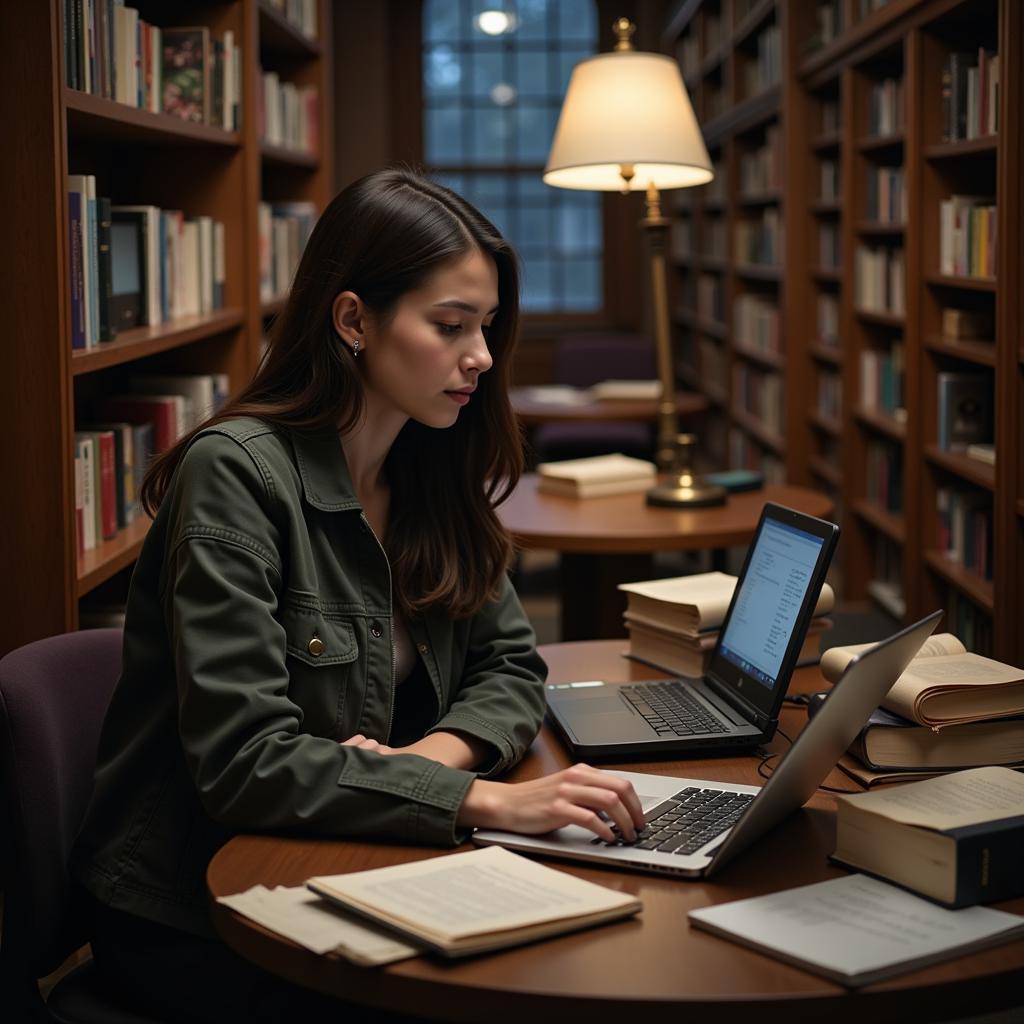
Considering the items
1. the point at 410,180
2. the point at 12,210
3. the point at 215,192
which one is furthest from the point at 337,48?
the point at 410,180

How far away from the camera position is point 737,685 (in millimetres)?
1765

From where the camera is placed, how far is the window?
8477 mm

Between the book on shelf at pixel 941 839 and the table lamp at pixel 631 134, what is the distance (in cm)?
197

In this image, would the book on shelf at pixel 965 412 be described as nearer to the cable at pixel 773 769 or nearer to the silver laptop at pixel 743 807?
the cable at pixel 773 769

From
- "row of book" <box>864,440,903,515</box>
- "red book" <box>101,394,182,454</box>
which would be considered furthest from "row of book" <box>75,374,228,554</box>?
"row of book" <box>864,440,903,515</box>

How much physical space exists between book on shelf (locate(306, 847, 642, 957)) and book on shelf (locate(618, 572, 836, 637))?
0.73 metres

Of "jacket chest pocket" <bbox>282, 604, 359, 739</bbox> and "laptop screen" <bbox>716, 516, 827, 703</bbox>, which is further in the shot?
"laptop screen" <bbox>716, 516, 827, 703</bbox>

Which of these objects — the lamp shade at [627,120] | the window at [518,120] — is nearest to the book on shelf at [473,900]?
the lamp shade at [627,120]

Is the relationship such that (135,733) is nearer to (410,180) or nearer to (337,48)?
(410,180)

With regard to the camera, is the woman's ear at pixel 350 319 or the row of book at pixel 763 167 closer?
the woman's ear at pixel 350 319

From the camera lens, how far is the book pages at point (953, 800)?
1.21 m

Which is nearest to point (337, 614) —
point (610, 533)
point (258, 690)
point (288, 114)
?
point (258, 690)

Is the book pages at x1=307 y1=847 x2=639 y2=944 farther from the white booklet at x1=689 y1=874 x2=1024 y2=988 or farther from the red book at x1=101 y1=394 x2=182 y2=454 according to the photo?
the red book at x1=101 y1=394 x2=182 y2=454

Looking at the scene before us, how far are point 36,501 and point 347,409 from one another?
1.00 meters
